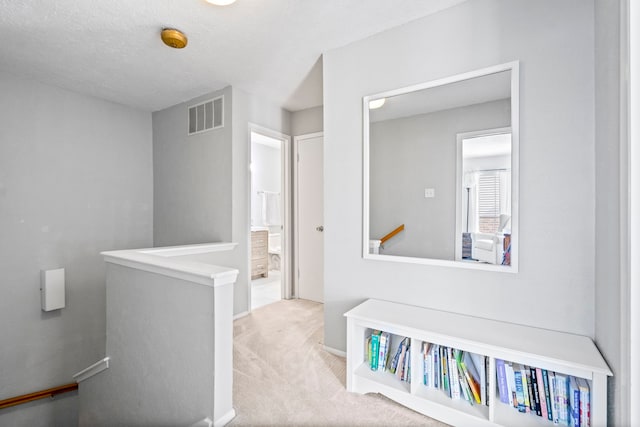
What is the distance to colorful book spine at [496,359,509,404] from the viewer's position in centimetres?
141

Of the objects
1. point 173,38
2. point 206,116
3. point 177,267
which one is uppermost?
point 173,38

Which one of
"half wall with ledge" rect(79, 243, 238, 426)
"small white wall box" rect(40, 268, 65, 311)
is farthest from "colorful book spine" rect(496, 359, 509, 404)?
"small white wall box" rect(40, 268, 65, 311)

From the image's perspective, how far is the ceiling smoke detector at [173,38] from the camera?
2.07 metres

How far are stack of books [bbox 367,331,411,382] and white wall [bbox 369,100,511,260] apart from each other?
55 centimetres

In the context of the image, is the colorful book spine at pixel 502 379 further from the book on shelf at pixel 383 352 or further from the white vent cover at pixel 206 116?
the white vent cover at pixel 206 116

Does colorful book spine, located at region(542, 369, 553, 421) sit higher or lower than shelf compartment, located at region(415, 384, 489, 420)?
higher

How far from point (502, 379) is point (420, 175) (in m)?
1.19

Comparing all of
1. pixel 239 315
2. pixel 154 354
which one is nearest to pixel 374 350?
pixel 154 354

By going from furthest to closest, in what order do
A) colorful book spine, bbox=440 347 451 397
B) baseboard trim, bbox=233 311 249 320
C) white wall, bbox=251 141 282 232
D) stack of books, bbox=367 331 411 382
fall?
white wall, bbox=251 141 282 232, baseboard trim, bbox=233 311 249 320, stack of books, bbox=367 331 411 382, colorful book spine, bbox=440 347 451 397

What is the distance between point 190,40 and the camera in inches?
87.8

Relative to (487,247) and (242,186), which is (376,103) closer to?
(487,247)

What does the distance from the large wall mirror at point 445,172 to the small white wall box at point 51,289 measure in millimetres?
3113

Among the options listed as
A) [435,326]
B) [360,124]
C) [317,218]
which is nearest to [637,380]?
[435,326]

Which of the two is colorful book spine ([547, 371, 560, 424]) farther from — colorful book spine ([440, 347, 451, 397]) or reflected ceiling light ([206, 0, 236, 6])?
reflected ceiling light ([206, 0, 236, 6])
